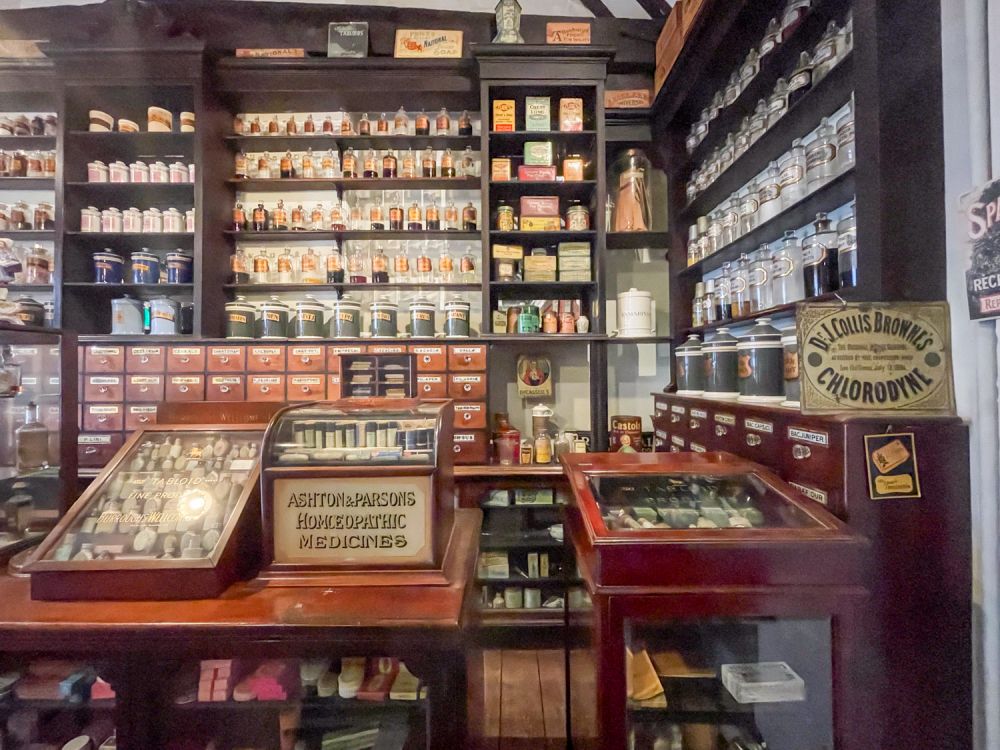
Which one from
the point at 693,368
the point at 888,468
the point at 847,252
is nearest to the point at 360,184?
the point at 693,368

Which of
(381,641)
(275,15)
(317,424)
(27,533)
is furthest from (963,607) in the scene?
(275,15)

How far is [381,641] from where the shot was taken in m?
0.74

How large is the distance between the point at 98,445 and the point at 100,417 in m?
0.13

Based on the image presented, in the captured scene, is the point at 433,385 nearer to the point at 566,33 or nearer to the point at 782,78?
the point at 782,78

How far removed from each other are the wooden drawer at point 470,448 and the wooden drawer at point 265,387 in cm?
87

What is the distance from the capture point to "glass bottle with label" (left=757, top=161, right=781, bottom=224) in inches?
61.4

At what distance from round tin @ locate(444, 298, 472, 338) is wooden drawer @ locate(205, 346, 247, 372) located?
996mm

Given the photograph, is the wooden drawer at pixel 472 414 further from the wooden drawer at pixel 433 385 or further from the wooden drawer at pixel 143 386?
the wooden drawer at pixel 143 386

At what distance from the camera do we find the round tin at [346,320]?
2283 millimetres

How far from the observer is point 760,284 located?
1.64m

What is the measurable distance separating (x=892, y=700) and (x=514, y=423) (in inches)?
75.4

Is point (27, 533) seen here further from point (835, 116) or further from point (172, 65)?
point (835, 116)

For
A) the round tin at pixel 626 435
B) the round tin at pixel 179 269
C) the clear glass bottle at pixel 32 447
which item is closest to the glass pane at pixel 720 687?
the round tin at pixel 626 435

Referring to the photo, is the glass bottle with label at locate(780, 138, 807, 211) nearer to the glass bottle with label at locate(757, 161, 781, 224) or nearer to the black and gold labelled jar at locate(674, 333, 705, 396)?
the glass bottle with label at locate(757, 161, 781, 224)
